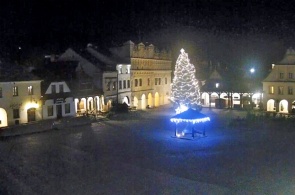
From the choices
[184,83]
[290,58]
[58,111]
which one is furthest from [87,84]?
[290,58]

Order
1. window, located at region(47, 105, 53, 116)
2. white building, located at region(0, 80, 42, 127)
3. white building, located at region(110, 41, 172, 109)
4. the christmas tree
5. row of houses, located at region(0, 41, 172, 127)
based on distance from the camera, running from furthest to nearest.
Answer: white building, located at region(110, 41, 172, 109), the christmas tree, window, located at region(47, 105, 53, 116), row of houses, located at region(0, 41, 172, 127), white building, located at region(0, 80, 42, 127)

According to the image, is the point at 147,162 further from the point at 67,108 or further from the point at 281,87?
the point at 281,87

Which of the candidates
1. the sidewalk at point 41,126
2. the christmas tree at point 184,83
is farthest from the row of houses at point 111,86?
the christmas tree at point 184,83

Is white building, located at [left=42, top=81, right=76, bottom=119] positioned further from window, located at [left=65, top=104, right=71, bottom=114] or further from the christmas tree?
the christmas tree

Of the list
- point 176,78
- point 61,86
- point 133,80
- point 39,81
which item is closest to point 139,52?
point 133,80

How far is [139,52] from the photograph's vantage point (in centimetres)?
5362

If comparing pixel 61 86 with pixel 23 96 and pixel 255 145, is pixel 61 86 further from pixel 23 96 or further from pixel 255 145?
pixel 255 145

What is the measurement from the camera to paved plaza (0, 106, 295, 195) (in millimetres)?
16562

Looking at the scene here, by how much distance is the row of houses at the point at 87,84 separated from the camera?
3569cm

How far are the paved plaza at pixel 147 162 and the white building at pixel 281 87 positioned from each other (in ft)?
44.7

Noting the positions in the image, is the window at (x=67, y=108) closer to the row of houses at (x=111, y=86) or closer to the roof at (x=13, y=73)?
the row of houses at (x=111, y=86)

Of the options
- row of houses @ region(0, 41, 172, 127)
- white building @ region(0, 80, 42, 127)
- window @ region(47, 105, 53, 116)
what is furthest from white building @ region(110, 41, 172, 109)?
white building @ region(0, 80, 42, 127)

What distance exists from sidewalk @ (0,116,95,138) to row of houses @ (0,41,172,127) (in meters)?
1.31

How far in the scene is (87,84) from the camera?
44062 mm
